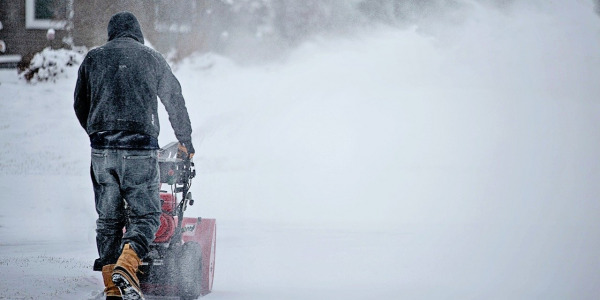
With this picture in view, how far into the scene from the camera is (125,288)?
178 centimetres

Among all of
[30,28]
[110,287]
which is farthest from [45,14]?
[110,287]

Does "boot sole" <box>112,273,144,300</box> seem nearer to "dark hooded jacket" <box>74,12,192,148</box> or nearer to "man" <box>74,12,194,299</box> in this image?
"man" <box>74,12,194,299</box>

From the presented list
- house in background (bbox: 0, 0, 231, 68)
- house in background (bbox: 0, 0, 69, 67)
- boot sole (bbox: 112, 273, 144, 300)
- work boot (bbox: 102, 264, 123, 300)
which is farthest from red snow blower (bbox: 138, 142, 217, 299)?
house in background (bbox: 0, 0, 69, 67)

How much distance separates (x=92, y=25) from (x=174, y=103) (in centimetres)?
364

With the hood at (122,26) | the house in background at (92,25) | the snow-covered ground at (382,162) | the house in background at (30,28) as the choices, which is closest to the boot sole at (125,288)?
the hood at (122,26)

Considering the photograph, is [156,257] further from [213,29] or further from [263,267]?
[213,29]

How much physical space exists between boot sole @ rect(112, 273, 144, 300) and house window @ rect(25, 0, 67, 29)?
4182 mm

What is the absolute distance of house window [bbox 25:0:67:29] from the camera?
552cm

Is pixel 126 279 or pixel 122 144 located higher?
pixel 122 144

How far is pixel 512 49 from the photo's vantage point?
5.55 meters

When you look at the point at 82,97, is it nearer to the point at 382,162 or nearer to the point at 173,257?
the point at 173,257

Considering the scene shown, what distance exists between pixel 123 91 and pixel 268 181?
2835 mm

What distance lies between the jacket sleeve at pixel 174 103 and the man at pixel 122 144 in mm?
30

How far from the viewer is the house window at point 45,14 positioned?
552 centimetres
